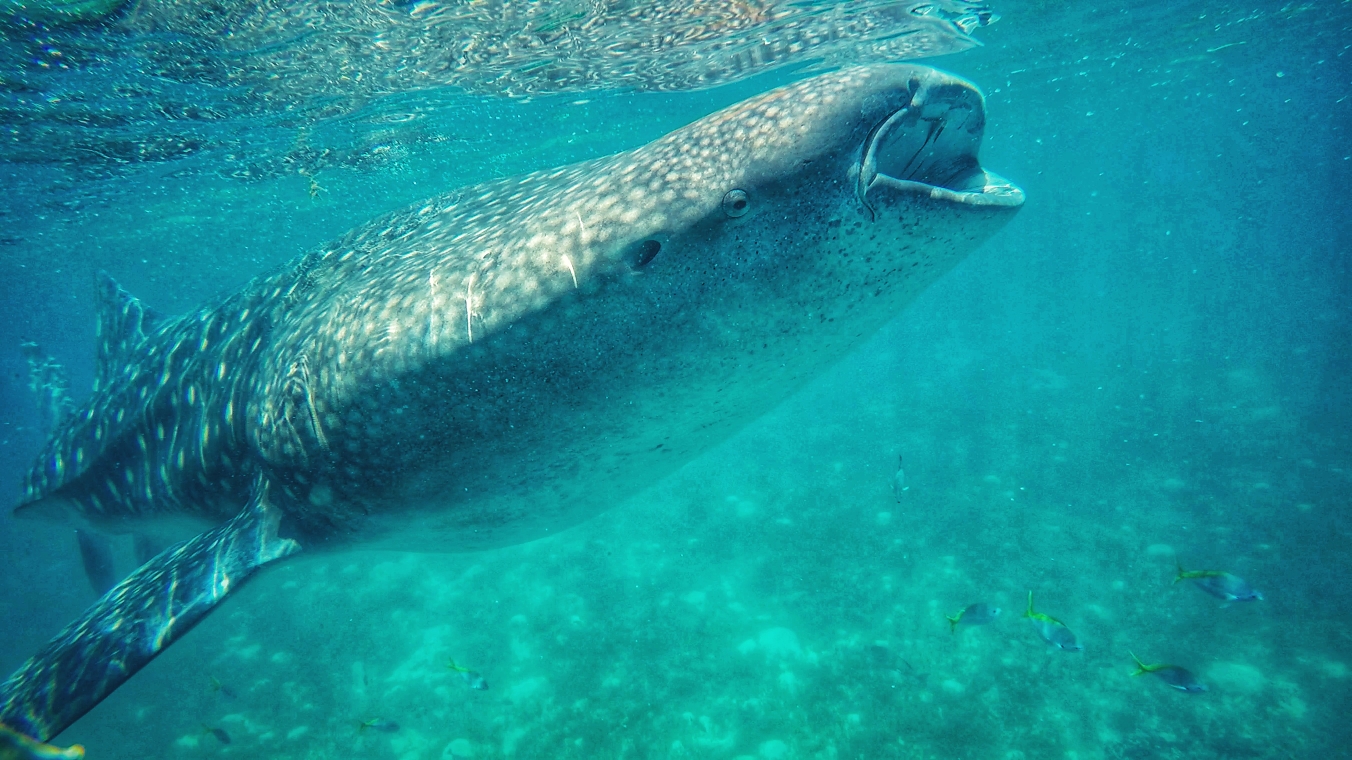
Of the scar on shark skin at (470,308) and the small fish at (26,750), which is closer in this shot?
the small fish at (26,750)

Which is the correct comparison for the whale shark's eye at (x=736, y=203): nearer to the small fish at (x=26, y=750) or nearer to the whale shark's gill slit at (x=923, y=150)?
the whale shark's gill slit at (x=923, y=150)

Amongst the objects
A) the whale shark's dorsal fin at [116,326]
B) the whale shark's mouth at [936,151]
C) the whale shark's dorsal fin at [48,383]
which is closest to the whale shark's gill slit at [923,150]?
the whale shark's mouth at [936,151]

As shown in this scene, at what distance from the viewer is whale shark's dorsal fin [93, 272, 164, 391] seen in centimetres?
599

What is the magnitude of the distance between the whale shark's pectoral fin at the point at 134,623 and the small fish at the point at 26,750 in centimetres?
66

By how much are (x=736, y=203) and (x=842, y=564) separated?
819 centimetres

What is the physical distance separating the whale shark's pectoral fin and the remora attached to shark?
0.05 ft

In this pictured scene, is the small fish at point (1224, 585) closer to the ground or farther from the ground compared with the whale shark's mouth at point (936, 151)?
closer to the ground

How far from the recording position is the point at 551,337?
2.65m

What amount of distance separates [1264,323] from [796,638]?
26.9 m

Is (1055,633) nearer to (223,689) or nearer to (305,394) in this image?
(305,394)

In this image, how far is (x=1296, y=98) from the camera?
40750 millimetres

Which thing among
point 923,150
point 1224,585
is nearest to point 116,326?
point 923,150

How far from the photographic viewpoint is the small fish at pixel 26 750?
2.10 metres

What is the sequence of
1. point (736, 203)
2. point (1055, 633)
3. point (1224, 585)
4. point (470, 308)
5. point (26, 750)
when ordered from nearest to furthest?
point (26, 750), point (736, 203), point (470, 308), point (1224, 585), point (1055, 633)
